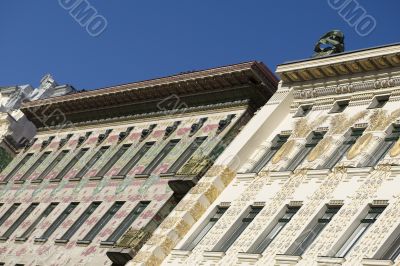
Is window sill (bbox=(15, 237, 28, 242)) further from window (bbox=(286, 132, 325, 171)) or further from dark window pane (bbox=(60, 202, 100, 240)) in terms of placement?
window (bbox=(286, 132, 325, 171))

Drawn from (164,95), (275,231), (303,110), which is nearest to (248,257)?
(275,231)

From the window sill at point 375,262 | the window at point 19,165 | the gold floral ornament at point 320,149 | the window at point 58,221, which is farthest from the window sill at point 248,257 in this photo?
the window at point 19,165

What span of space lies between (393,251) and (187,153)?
16682mm

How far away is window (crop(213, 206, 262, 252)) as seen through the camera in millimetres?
34478

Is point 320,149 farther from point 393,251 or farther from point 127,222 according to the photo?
A: point 127,222

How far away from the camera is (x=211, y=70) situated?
148 feet

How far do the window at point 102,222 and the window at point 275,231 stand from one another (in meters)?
11.7

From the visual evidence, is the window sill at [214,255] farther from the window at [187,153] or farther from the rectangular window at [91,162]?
the rectangular window at [91,162]

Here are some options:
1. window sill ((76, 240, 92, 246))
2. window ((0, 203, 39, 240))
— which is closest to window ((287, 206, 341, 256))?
window sill ((76, 240, 92, 246))

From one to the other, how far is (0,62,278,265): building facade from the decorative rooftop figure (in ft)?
10.8

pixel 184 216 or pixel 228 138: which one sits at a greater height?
pixel 228 138

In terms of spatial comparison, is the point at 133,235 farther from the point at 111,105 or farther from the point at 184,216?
the point at 111,105

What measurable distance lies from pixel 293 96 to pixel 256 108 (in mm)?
4024

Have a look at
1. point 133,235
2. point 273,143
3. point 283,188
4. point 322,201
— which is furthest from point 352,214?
point 133,235
